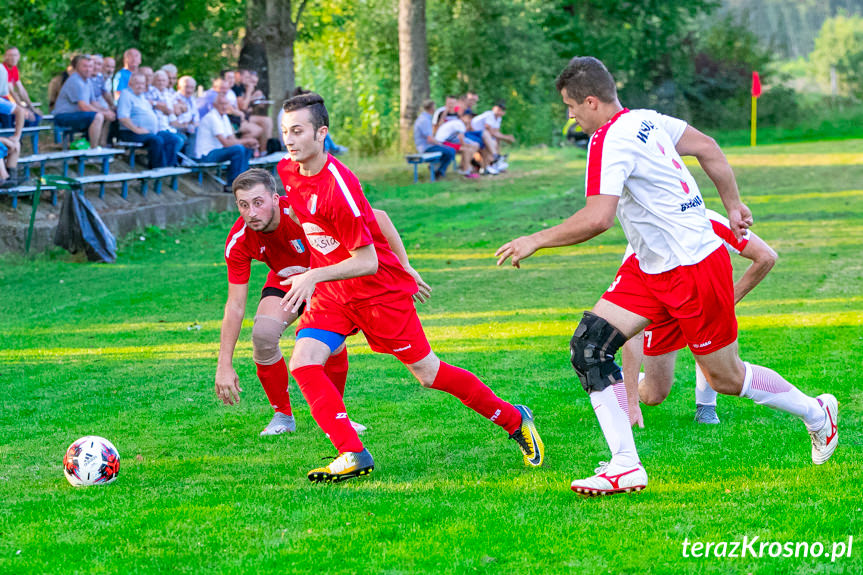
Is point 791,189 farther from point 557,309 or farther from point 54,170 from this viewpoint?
point 54,170

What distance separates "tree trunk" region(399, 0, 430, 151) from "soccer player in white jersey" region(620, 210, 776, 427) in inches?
875

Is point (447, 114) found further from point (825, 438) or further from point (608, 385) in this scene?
point (608, 385)

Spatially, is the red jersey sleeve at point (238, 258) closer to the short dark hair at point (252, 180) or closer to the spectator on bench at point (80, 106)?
the short dark hair at point (252, 180)

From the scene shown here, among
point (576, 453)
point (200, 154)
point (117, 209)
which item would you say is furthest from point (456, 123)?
point (576, 453)

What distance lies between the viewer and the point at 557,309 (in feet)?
34.1

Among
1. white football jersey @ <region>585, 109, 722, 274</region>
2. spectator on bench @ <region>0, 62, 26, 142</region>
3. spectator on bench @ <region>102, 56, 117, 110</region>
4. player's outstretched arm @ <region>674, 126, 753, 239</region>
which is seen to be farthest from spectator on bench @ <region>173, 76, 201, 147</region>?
white football jersey @ <region>585, 109, 722, 274</region>

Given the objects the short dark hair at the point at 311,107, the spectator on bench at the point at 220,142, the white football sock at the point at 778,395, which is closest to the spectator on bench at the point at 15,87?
the spectator on bench at the point at 220,142

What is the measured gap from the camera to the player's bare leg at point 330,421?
5.32m

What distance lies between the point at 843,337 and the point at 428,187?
1488 centimetres

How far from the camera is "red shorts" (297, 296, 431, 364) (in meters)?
5.48

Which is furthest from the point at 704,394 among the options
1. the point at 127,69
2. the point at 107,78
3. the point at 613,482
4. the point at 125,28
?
the point at 125,28

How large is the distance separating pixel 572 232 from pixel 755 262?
195cm

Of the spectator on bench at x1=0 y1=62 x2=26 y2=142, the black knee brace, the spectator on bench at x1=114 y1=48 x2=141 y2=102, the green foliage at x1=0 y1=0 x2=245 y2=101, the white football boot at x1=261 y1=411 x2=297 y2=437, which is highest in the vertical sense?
the green foliage at x1=0 y1=0 x2=245 y2=101

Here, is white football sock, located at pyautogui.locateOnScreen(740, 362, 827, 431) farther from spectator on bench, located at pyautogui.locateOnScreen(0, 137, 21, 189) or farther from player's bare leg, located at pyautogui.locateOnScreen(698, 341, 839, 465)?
spectator on bench, located at pyautogui.locateOnScreen(0, 137, 21, 189)
